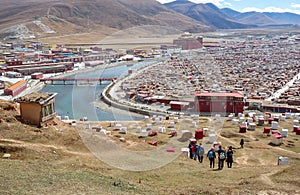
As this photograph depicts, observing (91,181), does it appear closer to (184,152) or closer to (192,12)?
(184,152)

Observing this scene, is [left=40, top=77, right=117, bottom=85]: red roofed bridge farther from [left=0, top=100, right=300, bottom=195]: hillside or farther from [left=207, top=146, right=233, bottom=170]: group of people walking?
[left=207, top=146, right=233, bottom=170]: group of people walking

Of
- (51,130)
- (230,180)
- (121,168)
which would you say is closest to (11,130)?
(51,130)

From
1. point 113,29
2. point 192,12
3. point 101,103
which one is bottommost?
point 101,103

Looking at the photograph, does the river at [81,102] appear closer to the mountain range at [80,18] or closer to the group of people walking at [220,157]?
the group of people walking at [220,157]

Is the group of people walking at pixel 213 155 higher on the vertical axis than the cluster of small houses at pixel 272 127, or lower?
higher

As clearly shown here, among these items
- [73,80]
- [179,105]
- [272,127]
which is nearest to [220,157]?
[272,127]

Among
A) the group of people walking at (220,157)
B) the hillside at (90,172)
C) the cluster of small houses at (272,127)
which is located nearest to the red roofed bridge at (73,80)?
the cluster of small houses at (272,127)
